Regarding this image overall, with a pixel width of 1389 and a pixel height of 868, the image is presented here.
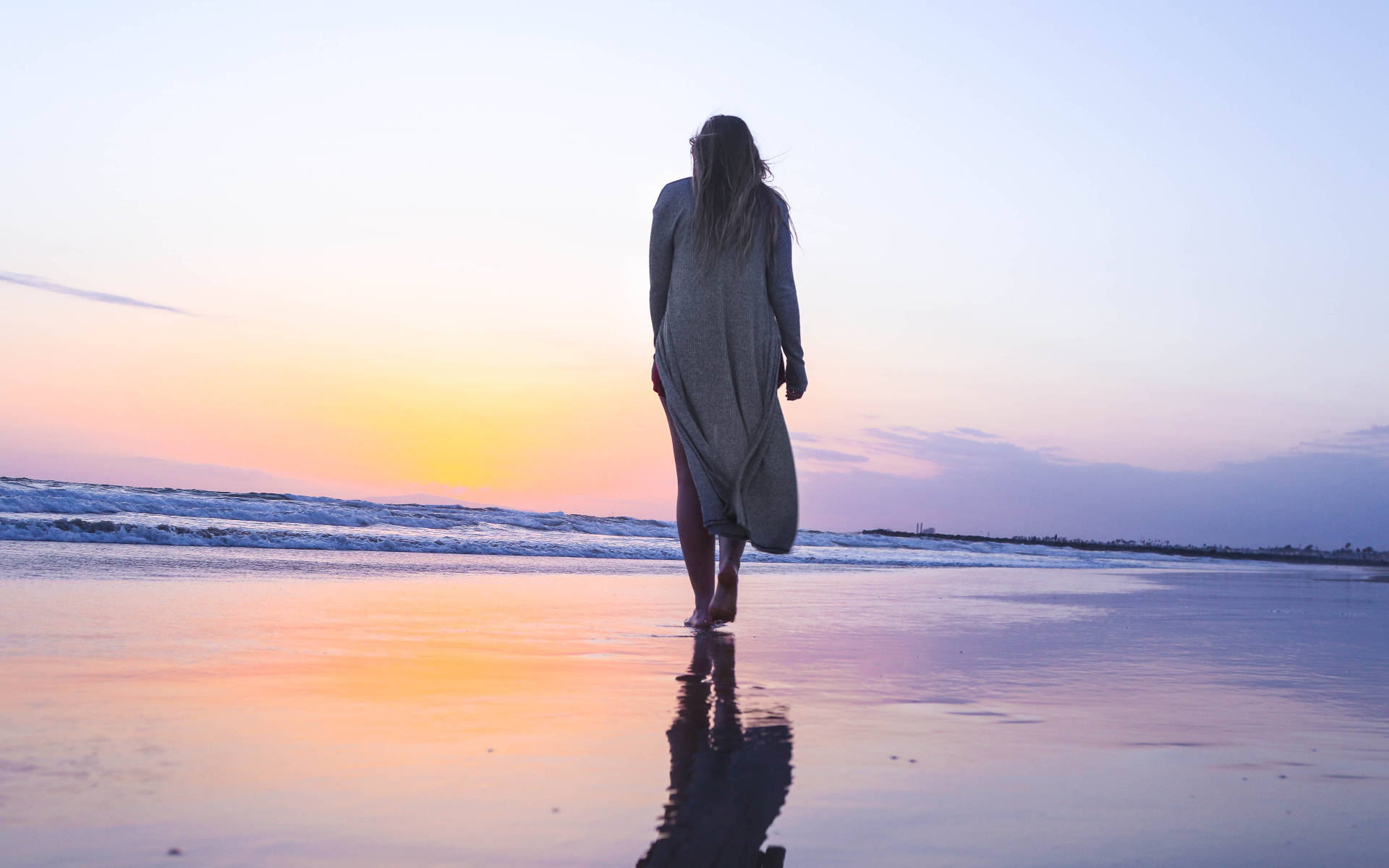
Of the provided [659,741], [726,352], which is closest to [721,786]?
[659,741]

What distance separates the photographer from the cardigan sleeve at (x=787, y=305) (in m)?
3.80

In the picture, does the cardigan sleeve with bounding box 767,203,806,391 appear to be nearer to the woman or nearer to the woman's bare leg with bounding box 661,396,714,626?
the woman

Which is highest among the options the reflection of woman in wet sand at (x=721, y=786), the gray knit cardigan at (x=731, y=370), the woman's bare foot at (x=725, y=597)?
the gray knit cardigan at (x=731, y=370)

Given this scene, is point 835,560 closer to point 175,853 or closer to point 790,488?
point 790,488

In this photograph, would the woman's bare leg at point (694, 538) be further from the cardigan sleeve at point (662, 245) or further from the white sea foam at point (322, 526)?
the white sea foam at point (322, 526)

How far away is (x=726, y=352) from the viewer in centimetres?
366

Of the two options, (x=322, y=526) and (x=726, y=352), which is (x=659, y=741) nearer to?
(x=726, y=352)

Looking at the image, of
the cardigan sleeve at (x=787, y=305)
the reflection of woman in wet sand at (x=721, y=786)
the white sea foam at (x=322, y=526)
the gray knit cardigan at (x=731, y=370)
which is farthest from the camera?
the white sea foam at (x=322, y=526)

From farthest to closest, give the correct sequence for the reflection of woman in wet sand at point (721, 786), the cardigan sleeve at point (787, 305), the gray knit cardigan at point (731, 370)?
the cardigan sleeve at point (787, 305)
the gray knit cardigan at point (731, 370)
the reflection of woman in wet sand at point (721, 786)

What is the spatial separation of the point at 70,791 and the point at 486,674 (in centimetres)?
119

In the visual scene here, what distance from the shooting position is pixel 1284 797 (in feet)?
5.07

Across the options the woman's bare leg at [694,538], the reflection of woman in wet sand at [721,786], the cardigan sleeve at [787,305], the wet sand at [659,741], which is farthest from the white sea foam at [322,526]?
the reflection of woman in wet sand at [721,786]

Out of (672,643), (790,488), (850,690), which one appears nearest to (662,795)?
(850,690)

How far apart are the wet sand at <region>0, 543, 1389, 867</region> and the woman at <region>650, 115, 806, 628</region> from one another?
38 centimetres
